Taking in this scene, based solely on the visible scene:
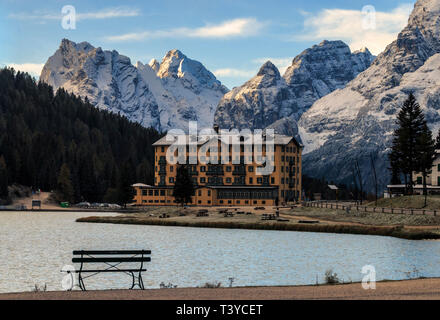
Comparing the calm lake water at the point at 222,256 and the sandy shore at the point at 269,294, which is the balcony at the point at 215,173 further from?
the sandy shore at the point at 269,294

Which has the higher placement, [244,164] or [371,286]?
[244,164]

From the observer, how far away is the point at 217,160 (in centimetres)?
17650

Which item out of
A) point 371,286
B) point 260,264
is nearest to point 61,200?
point 260,264

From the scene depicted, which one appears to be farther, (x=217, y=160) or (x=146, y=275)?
(x=217, y=160)

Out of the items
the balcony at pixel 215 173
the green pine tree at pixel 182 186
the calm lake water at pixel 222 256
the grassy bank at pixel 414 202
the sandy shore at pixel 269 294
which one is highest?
the balcony at pixel 215 173

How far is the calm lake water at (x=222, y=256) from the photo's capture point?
147 ft

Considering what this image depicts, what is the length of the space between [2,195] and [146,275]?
14800 cm

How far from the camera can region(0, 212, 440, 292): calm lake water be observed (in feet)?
147

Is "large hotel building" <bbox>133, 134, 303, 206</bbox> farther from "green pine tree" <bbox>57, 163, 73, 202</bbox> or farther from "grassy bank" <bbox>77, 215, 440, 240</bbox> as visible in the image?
"grassy bank" <bbox>77, 215, 440, 240</bbox>

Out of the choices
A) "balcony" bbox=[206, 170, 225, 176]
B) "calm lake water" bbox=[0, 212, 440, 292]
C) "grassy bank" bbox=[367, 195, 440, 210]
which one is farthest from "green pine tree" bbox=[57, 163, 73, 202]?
"grassy bank" bbox=[367, 195, 440, 210]

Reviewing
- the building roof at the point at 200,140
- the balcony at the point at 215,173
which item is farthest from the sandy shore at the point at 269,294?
the balcony at the point at 215,173

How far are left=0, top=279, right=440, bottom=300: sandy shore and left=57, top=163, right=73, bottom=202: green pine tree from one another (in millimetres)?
164482

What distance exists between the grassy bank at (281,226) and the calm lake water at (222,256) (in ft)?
9.67
